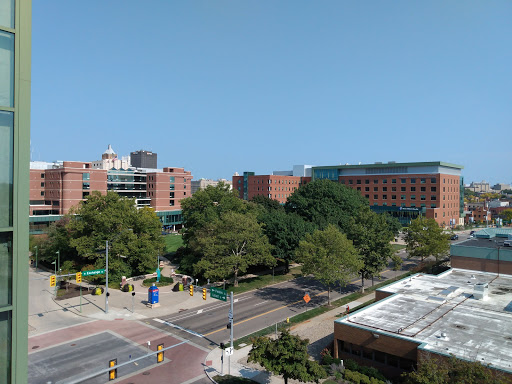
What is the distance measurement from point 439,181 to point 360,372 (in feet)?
282

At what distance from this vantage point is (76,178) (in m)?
87.6

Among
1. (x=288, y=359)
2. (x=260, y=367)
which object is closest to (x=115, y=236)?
(x=260, y=367)

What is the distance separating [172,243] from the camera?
80688 millimetres

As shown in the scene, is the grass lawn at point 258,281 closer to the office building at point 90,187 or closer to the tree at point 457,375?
the tree at point 457,375

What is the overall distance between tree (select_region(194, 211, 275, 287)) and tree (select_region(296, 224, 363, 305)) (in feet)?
24.1

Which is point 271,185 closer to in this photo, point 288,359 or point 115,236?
point 115,236

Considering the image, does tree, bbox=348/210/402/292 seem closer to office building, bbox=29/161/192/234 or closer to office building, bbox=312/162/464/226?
office building, bbox=29/161/192/234

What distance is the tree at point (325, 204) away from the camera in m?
66.8

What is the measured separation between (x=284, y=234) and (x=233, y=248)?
8148 mm

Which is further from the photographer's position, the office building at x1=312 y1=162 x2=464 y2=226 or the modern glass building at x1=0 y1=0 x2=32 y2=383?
the office building at x1=312 y1=162 x2=464 y2=226

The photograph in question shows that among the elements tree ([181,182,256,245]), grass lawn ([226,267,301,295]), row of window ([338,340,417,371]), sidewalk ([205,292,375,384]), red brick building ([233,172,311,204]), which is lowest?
sidewalk ([205,292,375,384])

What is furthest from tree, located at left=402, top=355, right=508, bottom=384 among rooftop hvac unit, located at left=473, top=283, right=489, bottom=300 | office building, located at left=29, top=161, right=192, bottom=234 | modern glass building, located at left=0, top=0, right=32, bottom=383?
office building, located at left=29, top=161, right=192, bottom=234

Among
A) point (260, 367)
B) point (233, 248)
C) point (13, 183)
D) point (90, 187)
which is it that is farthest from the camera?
point (90, 187)

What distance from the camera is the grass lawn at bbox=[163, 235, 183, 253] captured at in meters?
73.9
